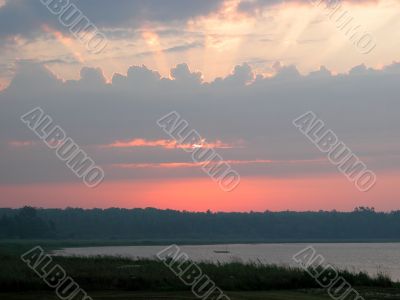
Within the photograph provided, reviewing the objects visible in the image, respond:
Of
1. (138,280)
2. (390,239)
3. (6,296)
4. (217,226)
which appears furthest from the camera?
(217,226)

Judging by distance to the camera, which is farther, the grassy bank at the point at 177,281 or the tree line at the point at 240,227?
the tree line at the point at 240,227

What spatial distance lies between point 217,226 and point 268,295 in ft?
467

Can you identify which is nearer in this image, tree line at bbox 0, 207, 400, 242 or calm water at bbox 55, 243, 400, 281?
calm water at bbox 55, 243, 400, 281

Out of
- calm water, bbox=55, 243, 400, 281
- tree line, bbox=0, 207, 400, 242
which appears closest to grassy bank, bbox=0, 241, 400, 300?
calm water, bbox=55, 243, 400, 281

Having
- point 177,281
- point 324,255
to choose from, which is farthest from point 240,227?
point 177,281

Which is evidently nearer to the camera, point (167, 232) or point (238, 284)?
point (238, 284)

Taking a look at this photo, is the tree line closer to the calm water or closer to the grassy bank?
the calm water

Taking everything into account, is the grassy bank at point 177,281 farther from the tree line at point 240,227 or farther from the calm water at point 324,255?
the tree line at point 240,227

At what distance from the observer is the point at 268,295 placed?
24.6m

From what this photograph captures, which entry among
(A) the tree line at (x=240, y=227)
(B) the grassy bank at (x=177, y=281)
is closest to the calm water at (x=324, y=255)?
(B) the grassy bank at (x=177, y=281)

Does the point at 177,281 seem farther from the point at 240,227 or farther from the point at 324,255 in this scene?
the point at 240,227

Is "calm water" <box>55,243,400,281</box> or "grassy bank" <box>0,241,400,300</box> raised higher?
"calm water" <box>55,243,400,281</box>

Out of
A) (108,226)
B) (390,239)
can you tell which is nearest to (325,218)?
(390,239)

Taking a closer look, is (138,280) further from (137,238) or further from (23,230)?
(137,238)
